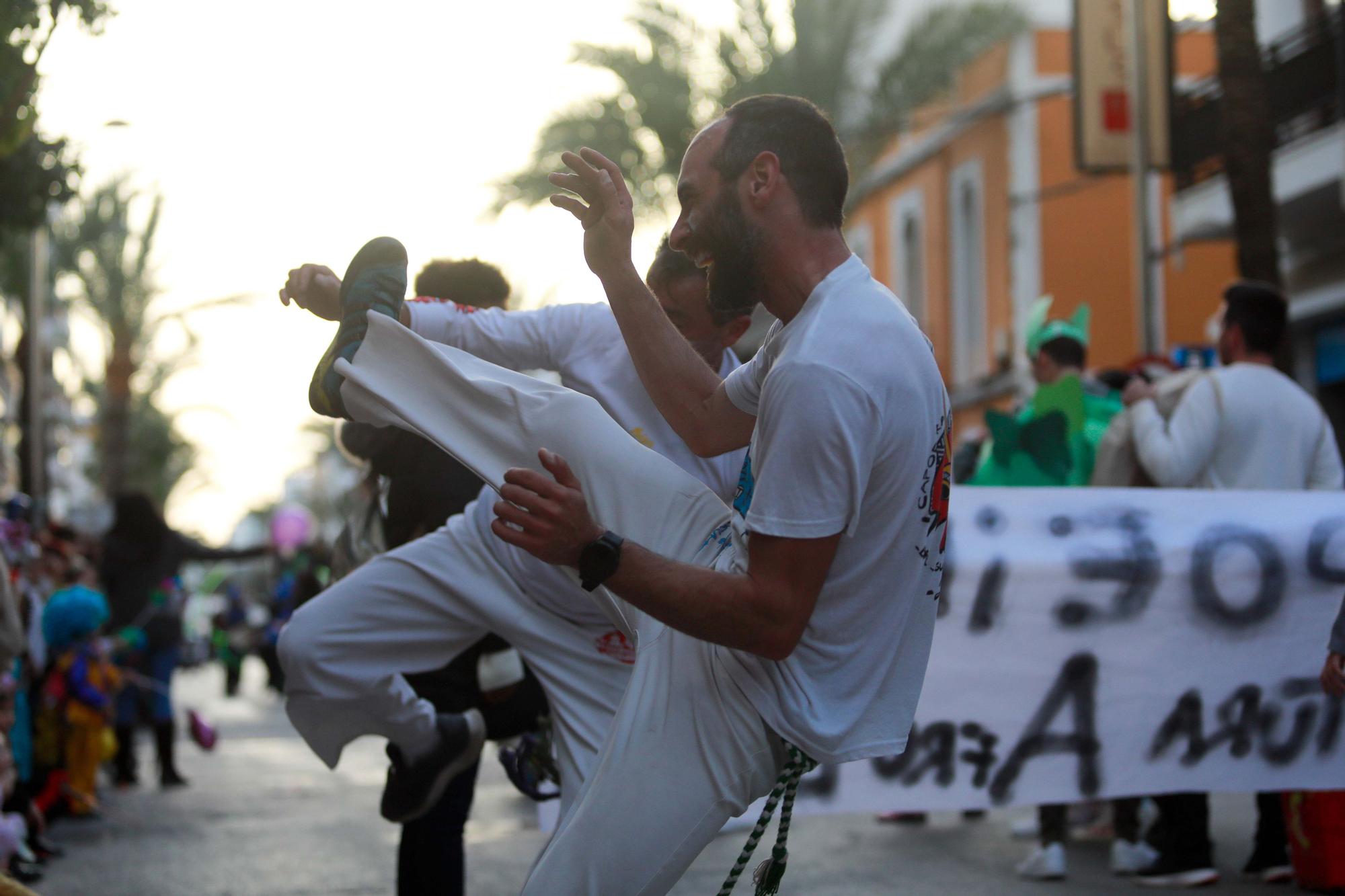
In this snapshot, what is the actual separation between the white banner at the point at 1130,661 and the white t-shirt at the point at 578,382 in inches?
78.9

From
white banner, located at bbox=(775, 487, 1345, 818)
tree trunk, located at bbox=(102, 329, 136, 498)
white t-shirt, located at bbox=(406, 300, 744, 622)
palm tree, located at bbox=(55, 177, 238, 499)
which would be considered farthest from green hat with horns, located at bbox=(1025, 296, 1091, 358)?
tree trunk, located at bbox=(102, 329, 136, 498)

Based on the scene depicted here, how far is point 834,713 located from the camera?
2.96 meters

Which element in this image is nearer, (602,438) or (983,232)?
(602,438)

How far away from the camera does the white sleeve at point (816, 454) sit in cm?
282

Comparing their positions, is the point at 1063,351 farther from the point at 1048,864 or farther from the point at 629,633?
the point at 629,633

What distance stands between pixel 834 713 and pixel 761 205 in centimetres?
89

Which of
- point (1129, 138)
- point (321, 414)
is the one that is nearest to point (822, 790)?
point (321, 414)

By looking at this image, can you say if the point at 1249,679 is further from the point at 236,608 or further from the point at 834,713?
the point at 236,608

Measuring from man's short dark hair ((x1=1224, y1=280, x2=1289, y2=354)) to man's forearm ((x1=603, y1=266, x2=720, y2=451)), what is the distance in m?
3.55

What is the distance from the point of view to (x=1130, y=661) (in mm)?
6066

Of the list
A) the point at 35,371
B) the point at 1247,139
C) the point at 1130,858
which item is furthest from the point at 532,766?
the point at 35,371

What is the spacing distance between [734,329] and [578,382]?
0.42m

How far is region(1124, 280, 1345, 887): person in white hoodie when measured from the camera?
638 cm

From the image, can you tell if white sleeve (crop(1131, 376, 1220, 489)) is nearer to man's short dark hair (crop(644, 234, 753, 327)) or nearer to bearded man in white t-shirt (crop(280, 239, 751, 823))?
bearded man in white t-shirt (crop(280, 239, 751, 823))
